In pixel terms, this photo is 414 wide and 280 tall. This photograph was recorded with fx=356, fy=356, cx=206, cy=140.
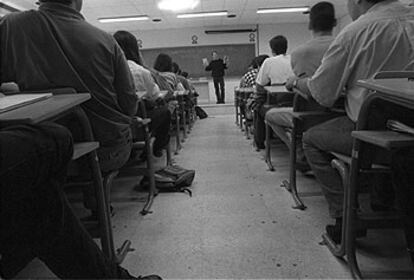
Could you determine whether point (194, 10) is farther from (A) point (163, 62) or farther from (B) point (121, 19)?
(A) point (163, 62)

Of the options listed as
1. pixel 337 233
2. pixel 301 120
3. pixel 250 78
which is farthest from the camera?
pixel 250 78

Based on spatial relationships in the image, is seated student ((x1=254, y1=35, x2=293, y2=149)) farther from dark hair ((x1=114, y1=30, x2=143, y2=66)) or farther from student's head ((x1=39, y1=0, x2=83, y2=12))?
student's head ((x1=39, y1=0, x2=83, y2=12))

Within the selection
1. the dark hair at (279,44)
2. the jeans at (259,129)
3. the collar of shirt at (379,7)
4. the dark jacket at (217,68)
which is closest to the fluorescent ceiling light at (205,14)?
the dark jacket at (217,68)

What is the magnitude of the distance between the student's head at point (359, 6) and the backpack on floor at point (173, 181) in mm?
1501

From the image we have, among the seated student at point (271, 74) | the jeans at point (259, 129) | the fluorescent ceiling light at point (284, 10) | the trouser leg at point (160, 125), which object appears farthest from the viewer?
the fluorescent ceiling light at point (284, 10)

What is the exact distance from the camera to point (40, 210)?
896 mm

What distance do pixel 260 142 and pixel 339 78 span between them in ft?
7.25

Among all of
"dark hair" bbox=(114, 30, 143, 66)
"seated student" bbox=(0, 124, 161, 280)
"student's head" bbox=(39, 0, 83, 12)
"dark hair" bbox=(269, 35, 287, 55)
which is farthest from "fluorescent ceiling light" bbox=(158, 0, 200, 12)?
"seated student" bbox=(0, 124, 161, 280)

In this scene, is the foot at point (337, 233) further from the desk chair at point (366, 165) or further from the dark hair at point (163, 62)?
the dark hair at point (163, 62)

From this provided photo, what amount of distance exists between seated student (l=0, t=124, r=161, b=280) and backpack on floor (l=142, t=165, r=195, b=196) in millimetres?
1400

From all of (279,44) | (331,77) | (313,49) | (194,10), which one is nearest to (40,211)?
(331,77)

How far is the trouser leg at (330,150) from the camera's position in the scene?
1.53m

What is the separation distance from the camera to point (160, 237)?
1.83 metres

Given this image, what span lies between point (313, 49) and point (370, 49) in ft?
3.12
